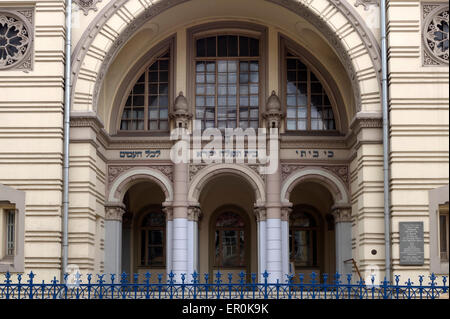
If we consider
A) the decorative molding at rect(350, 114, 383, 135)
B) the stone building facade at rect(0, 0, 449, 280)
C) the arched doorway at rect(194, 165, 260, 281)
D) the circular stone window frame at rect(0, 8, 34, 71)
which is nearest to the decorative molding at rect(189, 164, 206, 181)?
the stone building facade at rect(0, 0, 449, 280)

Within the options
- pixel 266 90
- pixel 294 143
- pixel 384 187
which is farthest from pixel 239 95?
pixel 384 187

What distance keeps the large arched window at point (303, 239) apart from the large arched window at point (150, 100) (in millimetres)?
6079

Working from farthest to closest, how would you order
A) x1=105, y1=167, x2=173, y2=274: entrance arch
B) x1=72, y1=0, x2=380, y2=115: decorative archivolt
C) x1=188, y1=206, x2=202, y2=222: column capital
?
x1=188, y1=206, x2=202, y2=222: column capital
x1=105, y1=167, x2=173, y2=274: entrance arch
x1=72, y1=0, x2=380, y2=115: decorative archivolt

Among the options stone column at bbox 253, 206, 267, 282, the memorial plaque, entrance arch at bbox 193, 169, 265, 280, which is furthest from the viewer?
entrance arch at bbox 193, 169, 265, 280

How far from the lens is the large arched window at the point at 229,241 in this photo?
26.5m

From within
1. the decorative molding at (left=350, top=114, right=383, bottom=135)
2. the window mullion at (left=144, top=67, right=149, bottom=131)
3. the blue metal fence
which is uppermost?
the window mullion at (left=144, top=67, right=149, bottom=131)

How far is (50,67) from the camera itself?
794 inches

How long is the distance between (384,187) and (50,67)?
30.0 ft

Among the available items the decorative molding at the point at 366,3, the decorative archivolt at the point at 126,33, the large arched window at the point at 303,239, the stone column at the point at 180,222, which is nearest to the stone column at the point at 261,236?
the stone column at the point at 180,222

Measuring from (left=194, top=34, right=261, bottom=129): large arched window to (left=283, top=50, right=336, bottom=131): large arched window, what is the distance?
38.3 inches

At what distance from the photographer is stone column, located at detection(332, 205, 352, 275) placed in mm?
22656

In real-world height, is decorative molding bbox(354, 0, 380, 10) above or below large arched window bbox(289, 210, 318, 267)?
above

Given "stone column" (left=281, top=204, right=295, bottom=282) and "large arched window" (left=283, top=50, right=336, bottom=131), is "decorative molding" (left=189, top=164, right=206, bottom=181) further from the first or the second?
"large arched window" (left=283, top=50, right=336, bottom=131)

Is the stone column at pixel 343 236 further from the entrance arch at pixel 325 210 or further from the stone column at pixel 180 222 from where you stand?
the stone column at pixel 180 222
